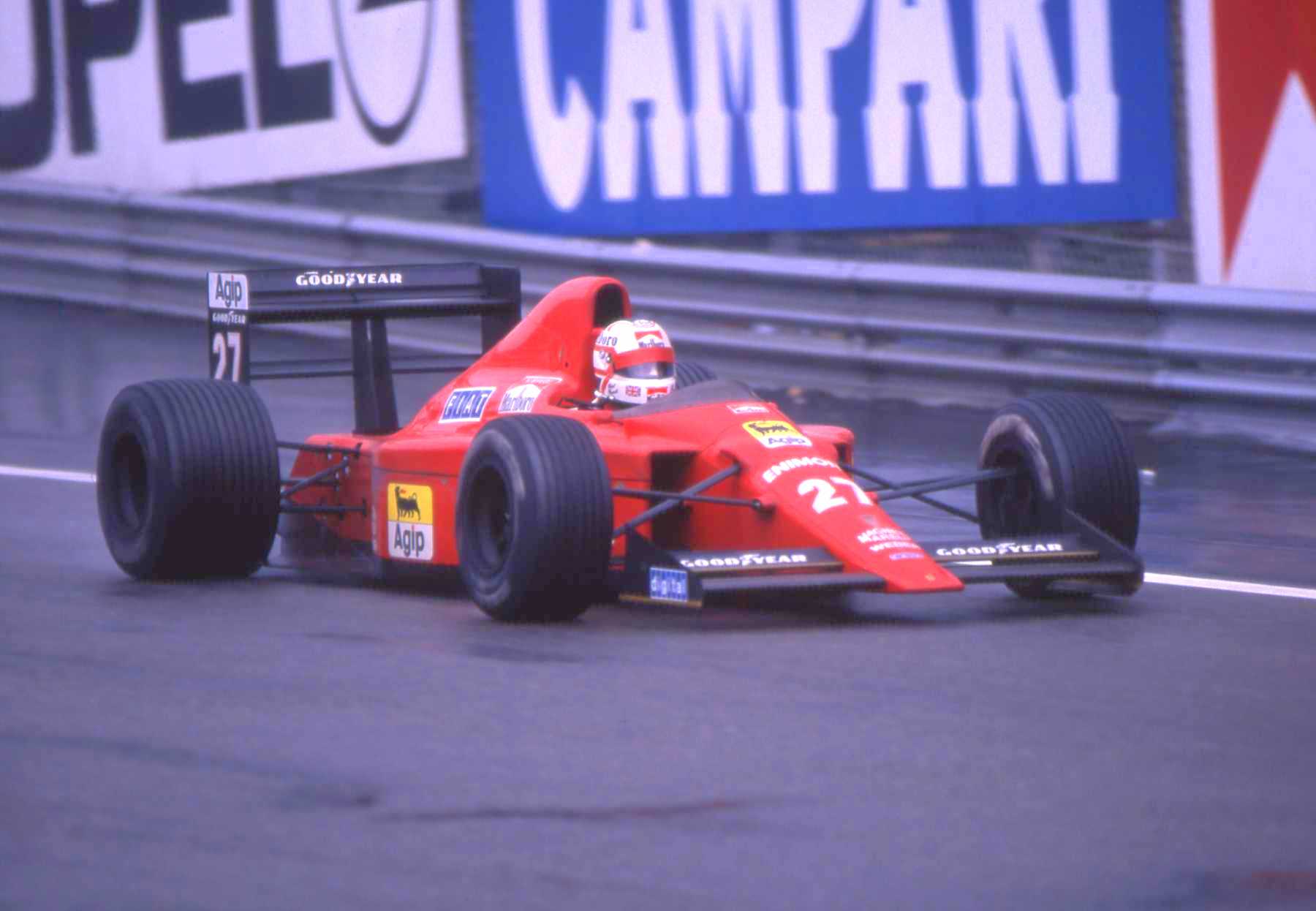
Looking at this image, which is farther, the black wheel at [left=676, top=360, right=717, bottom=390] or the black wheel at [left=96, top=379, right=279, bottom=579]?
the black wheel at [left=676, top=360, right=717, bottom=390]

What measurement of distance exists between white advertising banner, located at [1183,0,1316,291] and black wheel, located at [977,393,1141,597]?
4050 mm

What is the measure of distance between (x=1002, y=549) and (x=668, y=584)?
3.57 feet

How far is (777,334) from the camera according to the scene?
13.1 meters

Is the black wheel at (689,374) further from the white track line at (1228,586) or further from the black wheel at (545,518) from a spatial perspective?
the white track line at (1228,586)

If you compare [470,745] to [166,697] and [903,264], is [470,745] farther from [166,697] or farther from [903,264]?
[903,264]

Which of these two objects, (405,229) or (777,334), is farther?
(405,229)

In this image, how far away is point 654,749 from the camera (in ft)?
16.6

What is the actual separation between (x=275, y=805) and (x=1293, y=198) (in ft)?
24.8

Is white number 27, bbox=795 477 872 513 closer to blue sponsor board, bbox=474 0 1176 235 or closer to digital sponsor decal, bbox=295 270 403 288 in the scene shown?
digital sponsor decal, bbox=295 270 403 288

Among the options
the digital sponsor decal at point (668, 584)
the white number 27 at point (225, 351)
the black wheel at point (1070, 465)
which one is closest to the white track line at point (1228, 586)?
the black wheel at point (1070, 465)

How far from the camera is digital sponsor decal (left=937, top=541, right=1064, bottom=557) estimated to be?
6719 mm

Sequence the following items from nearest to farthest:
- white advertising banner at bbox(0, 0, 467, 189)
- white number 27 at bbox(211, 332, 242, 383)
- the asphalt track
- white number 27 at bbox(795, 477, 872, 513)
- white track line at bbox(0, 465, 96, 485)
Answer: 1. the asphalt track
2. white number 27 at bbox(795, 477, 872, 513)
3. white number 27 at bbox(211, 332, 242, 383)
4. white track line at bbox(0, 465, 96, 485)
5. white advertising banner at bbox(0, 0, 467, 189)

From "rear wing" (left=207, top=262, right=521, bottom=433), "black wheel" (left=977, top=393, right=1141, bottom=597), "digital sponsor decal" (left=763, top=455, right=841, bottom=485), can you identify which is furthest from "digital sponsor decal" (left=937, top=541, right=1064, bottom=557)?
"rear wing" (left=207, top=262, right=521, bottom=433)

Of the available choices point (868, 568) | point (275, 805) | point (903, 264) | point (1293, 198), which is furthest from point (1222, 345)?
point (275, 805)
